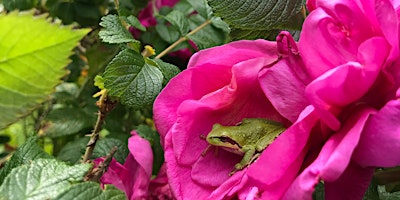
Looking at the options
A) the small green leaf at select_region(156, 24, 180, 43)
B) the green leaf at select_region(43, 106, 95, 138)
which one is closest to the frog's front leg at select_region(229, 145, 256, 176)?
the small green leaf at select_region(156, 24, 180, 43)

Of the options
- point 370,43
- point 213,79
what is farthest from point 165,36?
point 370,43

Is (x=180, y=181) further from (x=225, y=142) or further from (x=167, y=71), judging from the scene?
(x=167, y=71)

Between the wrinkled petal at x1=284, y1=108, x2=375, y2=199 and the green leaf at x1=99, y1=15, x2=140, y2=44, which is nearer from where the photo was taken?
the wrinkled petal at x1=284, y1=108, x2=375, y2=199

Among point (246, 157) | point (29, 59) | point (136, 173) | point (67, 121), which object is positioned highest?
point (29, 59)

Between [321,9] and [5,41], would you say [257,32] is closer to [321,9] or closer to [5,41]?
[321,9]

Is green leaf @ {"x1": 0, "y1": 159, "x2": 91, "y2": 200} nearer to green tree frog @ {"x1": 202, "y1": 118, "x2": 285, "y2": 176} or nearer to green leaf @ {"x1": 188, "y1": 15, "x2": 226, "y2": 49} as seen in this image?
green tree frog @ {"x1": 202, "y1": 118, "x2": 285, "y2": 176}

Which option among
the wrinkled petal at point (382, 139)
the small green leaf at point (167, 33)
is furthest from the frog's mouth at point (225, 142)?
the small green leaf at point (167, 33)

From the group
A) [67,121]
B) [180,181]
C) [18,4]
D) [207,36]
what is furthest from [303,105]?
[67,121]

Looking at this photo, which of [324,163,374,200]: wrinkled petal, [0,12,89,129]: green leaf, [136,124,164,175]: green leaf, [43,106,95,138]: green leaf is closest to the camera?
[0,12,89,129]: green leaf
